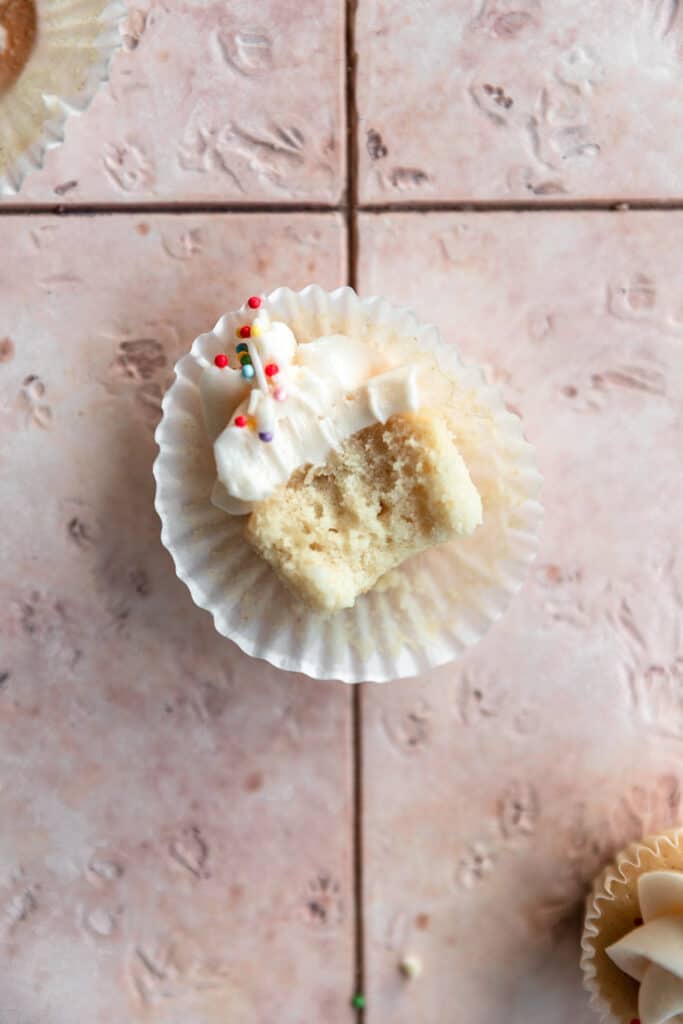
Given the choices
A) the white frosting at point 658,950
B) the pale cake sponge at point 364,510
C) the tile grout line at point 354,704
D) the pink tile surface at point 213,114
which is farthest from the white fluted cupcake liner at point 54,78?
the white frosting at point 658,950

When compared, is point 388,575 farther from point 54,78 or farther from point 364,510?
point 54,78

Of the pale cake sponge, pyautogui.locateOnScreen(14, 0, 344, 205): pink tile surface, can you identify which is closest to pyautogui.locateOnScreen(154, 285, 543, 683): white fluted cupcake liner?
the pale cake sponge

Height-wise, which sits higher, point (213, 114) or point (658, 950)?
point (213, 114)

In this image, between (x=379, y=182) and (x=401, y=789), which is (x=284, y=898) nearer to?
(x=401, y=789)

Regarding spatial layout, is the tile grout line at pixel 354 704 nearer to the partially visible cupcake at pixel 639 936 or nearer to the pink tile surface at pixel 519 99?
the pink tile surface at pixel 519 99

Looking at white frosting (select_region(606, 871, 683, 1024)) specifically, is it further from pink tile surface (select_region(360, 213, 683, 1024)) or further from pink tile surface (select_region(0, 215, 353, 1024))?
pink tile surface (select_region(0, 215, 353, 1024))

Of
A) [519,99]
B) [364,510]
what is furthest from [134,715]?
[519,99]

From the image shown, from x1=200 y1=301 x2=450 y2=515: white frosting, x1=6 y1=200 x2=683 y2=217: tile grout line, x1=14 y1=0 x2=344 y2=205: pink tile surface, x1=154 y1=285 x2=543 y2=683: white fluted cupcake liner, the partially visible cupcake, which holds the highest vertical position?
x1=14 y1=0 x2=344 y2=205: pink tile surface
